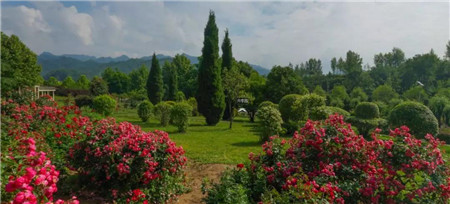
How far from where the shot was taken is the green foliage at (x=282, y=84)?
76.4 ft

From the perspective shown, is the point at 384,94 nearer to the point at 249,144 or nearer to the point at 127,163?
the point at 249,144

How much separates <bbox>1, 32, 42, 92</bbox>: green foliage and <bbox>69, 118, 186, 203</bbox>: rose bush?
684 inches

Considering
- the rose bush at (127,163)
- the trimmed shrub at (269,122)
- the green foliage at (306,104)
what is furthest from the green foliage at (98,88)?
the rose bush at (127,163)

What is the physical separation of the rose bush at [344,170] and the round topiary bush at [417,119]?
10332mm

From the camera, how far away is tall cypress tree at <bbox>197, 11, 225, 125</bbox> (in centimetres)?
1845

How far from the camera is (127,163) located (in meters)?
4.41

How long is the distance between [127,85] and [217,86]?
142 ft

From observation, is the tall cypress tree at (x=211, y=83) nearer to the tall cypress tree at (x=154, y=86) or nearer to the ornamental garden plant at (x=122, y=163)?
the ornamental garden plant at (x=122, y=163)

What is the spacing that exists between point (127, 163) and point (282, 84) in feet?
66.3

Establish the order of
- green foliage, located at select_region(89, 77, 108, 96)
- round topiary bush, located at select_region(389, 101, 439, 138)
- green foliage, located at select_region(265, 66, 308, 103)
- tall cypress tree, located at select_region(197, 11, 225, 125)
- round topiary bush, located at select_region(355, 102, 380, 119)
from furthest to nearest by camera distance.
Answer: green foliage, located at select_region(89, 77, 108, 96) < green foliage, located at select_region(265, 66, 308, 103) < tall cypress tree, located at select_region(197, 11, 225, 125) < round topiary bush, located at select_region(355, 102, 380, 119) < round topiary bush, located at select_region(389, 101, 439, 138)

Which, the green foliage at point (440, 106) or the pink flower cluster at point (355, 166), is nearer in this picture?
the pink flower cluster at point (355, 166)

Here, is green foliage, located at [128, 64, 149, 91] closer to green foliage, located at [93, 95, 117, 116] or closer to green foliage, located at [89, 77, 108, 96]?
green foliage, located at [89, 77, 108, 96]

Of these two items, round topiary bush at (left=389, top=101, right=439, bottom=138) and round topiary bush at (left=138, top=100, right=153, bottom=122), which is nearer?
round topiary bush at (left=389, top=101, right=439, bottom=138)

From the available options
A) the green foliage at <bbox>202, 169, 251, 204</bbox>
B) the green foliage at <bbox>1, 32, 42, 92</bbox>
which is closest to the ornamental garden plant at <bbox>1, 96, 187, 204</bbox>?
the green foliage at <bbox>202, 169, 251, 204</bbox>
